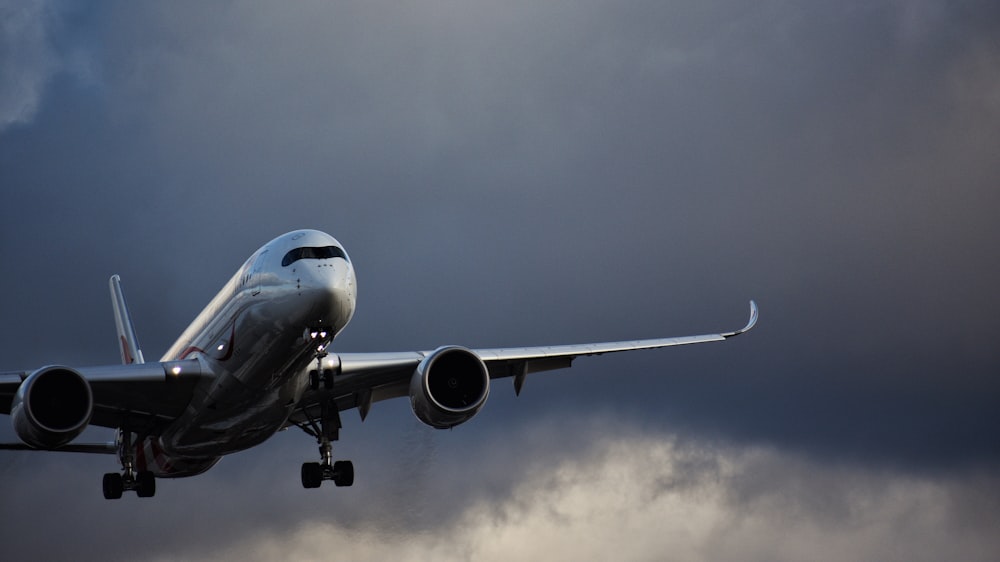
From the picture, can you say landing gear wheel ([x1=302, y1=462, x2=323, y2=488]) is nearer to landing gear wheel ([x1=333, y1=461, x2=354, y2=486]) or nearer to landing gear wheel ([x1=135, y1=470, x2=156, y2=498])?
landing gear wheel ([x1=333, y1=461, x2=354, y2=486])

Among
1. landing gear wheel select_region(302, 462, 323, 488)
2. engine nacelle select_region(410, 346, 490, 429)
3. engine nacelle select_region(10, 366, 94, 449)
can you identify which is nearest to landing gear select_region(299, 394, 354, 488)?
landing gear wheel select_region(302, 462, 323, 488)

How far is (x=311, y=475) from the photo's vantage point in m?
42.8

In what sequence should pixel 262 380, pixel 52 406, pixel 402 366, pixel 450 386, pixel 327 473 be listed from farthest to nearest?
1. pixel 327 473
2. pixel 402 366
3. pixel 450 386
4. pixel 52 406
5. pixel 262 380

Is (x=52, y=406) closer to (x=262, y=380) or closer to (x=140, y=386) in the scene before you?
(x=140, y=386)

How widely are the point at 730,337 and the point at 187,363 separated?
18.2 m

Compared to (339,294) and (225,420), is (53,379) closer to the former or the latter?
(225,420)

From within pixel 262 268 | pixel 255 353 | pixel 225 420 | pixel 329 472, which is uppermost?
pixel 262 268

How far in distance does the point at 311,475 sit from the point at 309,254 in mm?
11224

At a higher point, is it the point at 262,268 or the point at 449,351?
the point at 262,268

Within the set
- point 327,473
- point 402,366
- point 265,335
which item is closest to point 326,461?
point 327,473

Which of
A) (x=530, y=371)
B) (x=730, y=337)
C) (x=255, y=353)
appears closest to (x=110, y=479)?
(x=255, y=353)

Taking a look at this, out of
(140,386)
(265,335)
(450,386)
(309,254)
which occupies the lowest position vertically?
(450,386)

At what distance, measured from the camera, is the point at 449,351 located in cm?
3841

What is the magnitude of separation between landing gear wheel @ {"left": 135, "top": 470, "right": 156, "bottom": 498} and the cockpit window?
12739mm
